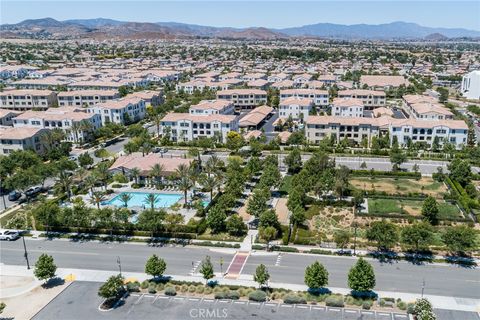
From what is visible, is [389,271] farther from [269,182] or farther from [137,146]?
[137,146]

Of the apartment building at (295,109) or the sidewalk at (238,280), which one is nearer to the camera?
the sidewalk at (238,280)

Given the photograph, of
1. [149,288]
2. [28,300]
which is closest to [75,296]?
[28,300]

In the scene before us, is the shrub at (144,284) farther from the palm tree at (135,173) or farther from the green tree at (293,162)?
the green tree at (293,162)

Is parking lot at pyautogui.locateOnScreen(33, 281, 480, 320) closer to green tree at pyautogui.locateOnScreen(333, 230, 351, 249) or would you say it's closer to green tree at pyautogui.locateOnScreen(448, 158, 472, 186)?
green tree at pyautogui.locateOnScreen(333, 230, 351, 249)

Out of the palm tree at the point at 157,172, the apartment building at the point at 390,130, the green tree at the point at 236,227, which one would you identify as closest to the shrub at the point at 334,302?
the green tree at the point at 236,227

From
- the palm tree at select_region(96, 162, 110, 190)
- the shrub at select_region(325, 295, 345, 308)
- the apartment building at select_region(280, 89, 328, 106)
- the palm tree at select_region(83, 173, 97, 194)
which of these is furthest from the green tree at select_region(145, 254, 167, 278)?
the apartment building at select_region(280, 89, 328, 106)

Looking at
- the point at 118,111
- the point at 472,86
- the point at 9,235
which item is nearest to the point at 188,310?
the point at 9,235
